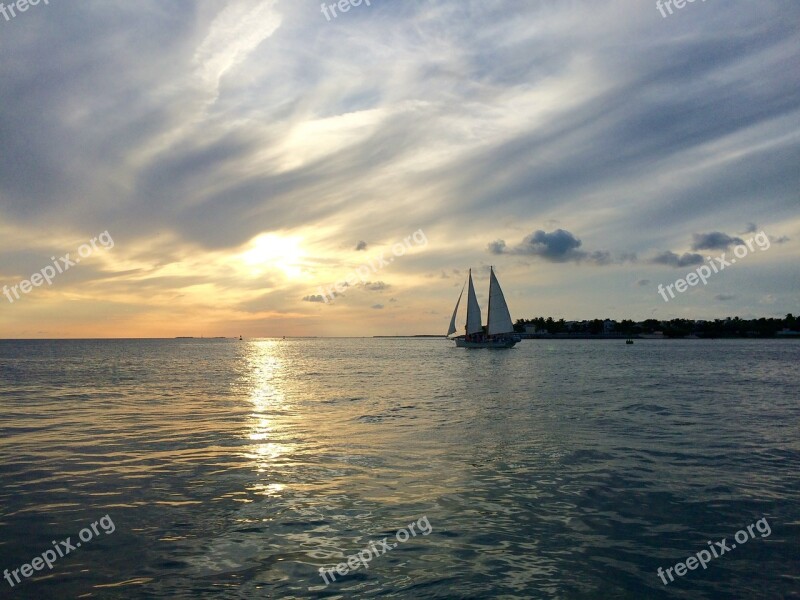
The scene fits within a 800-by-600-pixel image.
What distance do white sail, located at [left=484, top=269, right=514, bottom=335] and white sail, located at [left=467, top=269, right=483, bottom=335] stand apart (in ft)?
17.9

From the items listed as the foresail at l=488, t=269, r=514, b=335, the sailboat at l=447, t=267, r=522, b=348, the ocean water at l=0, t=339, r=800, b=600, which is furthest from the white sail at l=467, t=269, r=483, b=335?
the ocean water at l=0, t=339, r=800, b=600

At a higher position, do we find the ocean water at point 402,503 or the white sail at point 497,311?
the white sail at point 497,311

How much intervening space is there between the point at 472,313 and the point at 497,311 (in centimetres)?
1010

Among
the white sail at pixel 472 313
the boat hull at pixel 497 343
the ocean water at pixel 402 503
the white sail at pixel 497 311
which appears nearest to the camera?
the ocean water at pixel 402 503

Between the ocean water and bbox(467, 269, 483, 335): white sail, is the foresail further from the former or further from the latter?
the ocean water

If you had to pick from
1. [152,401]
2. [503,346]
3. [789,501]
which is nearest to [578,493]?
[789,501]

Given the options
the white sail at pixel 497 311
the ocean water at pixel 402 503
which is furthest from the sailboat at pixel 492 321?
the ocean water at pixel 402 503

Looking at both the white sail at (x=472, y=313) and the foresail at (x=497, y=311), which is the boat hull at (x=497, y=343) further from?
the foresail at (x=497, y=311)

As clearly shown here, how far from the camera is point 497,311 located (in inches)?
5310

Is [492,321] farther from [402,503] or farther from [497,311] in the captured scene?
[402,503]

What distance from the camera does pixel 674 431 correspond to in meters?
28.4

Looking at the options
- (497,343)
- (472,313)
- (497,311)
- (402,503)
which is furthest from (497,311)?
(402,503)

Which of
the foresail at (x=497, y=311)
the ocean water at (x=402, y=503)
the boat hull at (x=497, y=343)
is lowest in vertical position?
the boat hull at (x=497, y=343)

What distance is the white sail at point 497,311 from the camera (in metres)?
130
